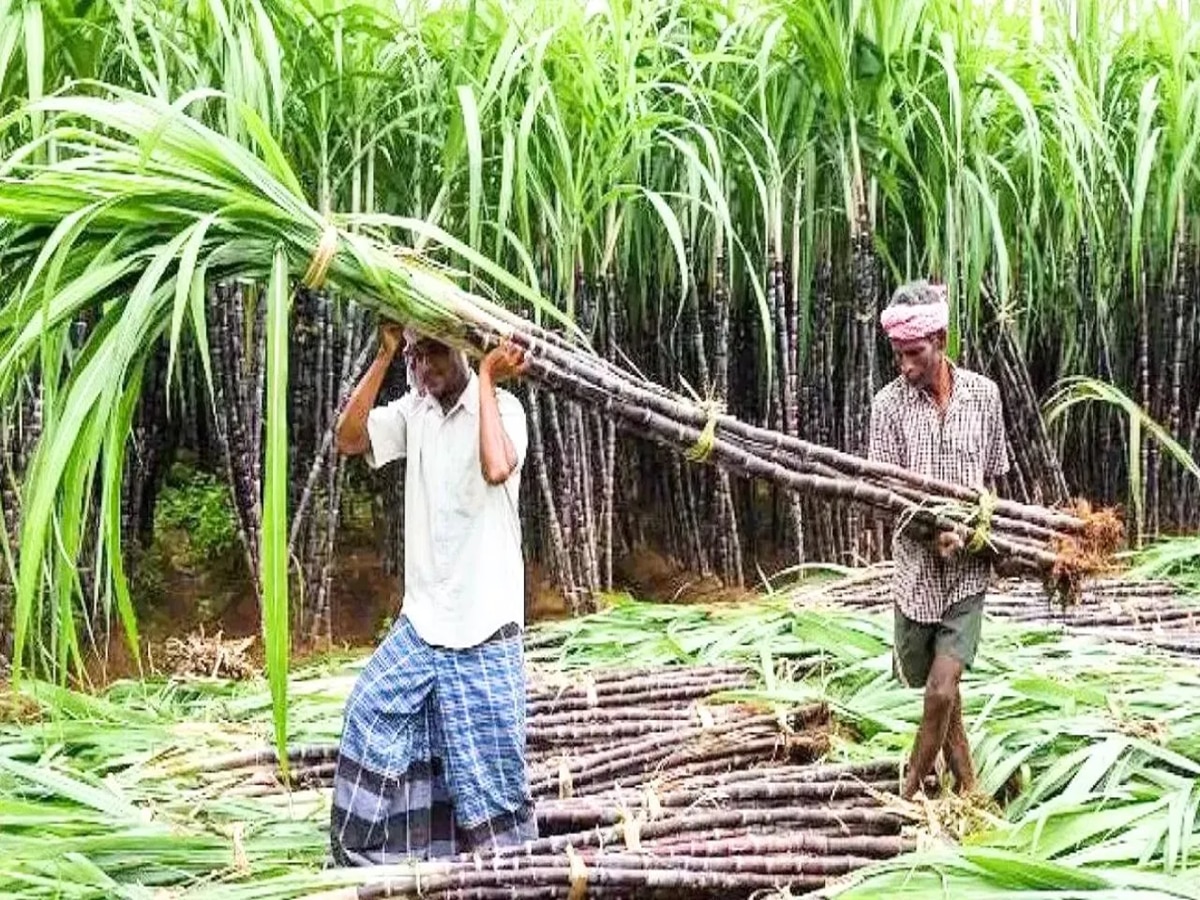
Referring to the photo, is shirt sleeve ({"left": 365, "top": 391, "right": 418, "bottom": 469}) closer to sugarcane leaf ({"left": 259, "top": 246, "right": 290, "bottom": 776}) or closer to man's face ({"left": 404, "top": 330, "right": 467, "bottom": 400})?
man's face ({"left": 404, "top": 330, "right": 467, "bottom": 400})

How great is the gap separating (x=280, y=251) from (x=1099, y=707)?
67.4 inches

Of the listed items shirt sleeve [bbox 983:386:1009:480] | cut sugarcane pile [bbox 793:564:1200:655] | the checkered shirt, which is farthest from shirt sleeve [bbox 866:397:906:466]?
cut sugarcane pile [bbox 793:564:1200:655]

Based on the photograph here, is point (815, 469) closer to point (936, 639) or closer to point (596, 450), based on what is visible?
point (936, 639)

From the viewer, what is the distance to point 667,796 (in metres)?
2.76

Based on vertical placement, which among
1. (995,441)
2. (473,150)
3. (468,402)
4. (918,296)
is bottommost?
(995,441)

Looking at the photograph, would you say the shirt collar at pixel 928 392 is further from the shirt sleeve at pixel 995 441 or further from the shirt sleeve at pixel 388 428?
the shirt sleeve at pixel 388 428

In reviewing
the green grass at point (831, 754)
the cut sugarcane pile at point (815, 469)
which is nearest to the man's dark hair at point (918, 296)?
the cut sugarcane pile at point (815, 469)

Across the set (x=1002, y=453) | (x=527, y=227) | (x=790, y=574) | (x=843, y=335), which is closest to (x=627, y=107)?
(x=527, y=227)

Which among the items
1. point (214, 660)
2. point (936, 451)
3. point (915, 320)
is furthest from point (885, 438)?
point (214, 660)

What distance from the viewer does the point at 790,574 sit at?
5012mm

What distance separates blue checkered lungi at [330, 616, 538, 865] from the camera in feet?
8.42

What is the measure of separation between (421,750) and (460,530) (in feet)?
1.19

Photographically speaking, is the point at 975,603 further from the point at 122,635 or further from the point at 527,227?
the point at 122,635

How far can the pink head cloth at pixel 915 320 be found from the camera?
2680mm
